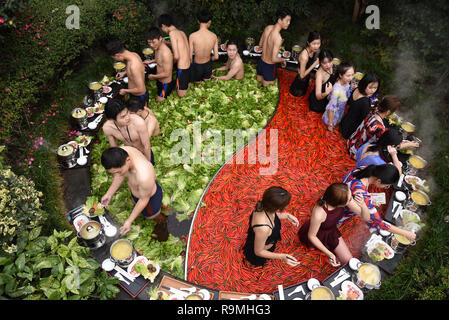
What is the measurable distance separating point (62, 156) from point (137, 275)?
2.19 m

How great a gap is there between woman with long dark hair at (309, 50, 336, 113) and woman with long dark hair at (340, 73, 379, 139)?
573 millimetres

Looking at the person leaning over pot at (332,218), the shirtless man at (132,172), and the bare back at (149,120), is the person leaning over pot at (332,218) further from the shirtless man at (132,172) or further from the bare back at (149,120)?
the bare back at (149,120)

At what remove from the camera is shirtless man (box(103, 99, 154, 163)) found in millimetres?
3830

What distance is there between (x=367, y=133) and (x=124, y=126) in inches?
153

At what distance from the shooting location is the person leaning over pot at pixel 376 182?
11.7 ft

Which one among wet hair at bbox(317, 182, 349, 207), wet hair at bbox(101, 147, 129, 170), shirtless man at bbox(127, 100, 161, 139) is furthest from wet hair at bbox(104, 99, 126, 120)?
wet hair at bbox(317, 182, 349, 207)

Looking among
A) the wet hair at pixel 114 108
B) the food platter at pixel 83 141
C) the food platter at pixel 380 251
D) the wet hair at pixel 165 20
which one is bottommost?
the food platter at pixel 380 251

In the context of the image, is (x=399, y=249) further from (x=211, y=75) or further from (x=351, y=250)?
(x=211, y=75)

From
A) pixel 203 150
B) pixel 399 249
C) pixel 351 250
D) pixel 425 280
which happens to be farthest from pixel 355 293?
pixel 203 150

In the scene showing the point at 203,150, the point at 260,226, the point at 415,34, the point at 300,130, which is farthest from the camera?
the point at 415,34

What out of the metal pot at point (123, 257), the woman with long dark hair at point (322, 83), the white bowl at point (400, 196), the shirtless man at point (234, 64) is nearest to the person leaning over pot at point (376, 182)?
the white bowl at point (400, 196)

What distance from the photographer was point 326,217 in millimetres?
3580

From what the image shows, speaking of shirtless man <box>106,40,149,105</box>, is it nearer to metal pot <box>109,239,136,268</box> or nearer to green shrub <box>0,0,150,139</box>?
green shrub <box>0,0,150,139</box>

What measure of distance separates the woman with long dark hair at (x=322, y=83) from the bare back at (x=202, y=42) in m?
2.22
